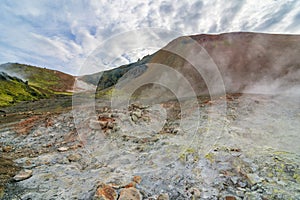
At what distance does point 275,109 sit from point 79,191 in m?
14.2

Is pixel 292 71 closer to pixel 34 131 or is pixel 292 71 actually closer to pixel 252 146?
pixel 252 146

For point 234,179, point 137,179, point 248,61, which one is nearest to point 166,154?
point 137,179

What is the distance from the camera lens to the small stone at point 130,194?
5602 millimetres

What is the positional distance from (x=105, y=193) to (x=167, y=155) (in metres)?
3.62

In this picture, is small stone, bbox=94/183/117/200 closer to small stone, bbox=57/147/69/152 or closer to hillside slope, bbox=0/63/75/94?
small stone, bbox=57/147/69/152

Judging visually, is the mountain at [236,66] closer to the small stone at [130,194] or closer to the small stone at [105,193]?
the small stone at [130,194]

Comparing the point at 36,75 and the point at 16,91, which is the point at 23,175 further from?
the point at 36,75

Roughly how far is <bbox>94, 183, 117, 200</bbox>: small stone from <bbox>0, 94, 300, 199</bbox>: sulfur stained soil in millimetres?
284

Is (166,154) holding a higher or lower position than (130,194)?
higher

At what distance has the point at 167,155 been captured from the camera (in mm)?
8680

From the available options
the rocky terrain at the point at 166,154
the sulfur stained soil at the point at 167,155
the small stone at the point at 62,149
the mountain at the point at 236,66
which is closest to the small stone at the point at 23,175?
the rocky terrain at the point at 166,154

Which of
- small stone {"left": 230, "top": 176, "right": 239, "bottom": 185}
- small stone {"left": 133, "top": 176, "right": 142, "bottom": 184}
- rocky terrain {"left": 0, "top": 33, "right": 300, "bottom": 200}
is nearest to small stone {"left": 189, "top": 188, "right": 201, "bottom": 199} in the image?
rocky terrain {"left": 0, "top": 33, "right": 300, "bottom": 200}

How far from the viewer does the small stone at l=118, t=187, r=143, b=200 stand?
18.4 feet

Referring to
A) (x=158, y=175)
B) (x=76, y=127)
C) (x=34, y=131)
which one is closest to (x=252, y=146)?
(x=158, y=175)
